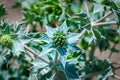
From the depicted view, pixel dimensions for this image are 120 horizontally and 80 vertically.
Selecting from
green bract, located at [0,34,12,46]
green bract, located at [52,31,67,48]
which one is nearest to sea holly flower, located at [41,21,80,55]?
green bract, located at [52,31,67,48]

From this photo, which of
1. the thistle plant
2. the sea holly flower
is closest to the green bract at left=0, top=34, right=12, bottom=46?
the thistle plant

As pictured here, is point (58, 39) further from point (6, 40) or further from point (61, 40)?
point (6, 40)

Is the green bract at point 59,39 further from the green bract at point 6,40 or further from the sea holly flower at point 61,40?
the green bract at point 6,40

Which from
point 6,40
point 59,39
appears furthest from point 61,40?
point 6,40

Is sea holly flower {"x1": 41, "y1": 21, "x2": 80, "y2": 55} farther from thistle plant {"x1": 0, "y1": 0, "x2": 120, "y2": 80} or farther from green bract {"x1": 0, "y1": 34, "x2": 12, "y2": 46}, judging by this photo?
green bract {"x1": 0, "y1": 34, "x2": 12, "y2": 46}

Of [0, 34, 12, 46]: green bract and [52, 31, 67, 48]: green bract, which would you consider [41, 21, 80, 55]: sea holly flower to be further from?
[0, 34, 12, 46]: green bract

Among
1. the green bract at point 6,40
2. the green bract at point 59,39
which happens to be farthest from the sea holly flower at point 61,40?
the green bract at point 6,40
